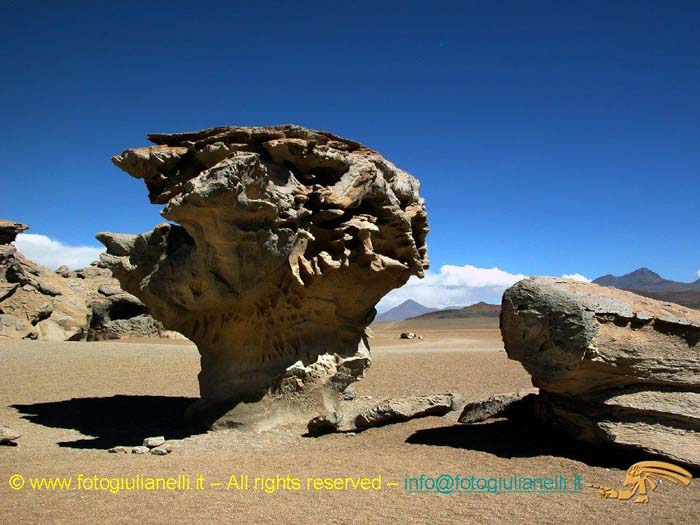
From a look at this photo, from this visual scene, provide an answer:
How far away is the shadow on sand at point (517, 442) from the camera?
688 cm

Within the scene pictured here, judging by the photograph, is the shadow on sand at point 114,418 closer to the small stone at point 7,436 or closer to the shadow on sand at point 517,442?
the small stone at point 7,436

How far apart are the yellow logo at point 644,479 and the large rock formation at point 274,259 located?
4.99 metres

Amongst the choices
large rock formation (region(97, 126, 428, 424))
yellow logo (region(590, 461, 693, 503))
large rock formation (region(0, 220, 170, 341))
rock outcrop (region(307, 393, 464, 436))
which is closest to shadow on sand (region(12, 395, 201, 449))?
large rock formation (region(97, 126, 428, 424))

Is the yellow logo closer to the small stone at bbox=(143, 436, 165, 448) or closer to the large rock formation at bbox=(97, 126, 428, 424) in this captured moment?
the large rock formation at bbox=(97, 126, 428, 424)

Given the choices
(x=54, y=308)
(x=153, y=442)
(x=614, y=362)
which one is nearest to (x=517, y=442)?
(x=614, y=362)

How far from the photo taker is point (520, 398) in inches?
364

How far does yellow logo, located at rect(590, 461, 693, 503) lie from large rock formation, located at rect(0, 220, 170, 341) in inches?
868

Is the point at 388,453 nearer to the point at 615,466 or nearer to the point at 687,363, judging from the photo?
the point at 615,466

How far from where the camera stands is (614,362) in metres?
6.75

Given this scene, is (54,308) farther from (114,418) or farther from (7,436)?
(7,436)

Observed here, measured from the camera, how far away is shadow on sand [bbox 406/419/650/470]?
688 centimetres

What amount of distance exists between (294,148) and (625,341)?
18.2 ft

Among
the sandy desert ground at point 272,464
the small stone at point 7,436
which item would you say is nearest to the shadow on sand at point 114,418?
the sandy desert ground at point 272,464

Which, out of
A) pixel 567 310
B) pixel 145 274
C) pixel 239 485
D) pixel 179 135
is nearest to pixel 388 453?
pixel 239 485
